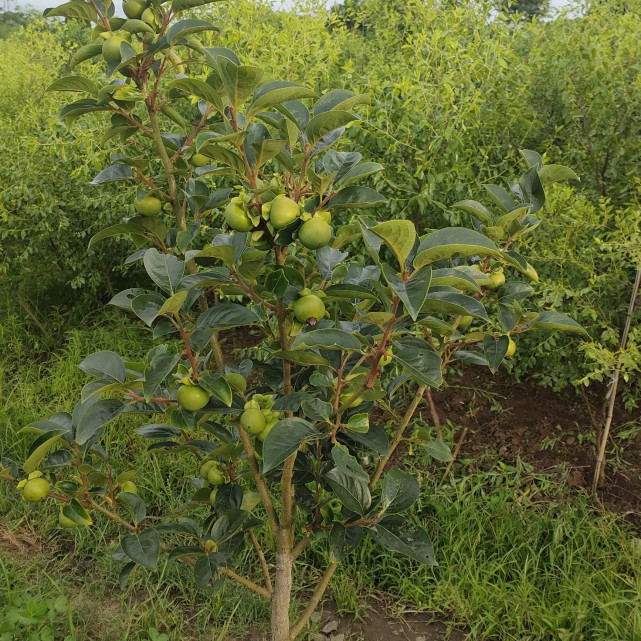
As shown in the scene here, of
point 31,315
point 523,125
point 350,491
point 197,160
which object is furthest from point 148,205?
point 31,315

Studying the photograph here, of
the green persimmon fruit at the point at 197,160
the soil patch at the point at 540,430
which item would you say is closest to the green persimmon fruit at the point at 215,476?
the green persimmon fruit at the point at 197,160

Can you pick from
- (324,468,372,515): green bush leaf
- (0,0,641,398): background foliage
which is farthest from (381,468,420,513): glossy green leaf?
(0,0,641,398): background foliage

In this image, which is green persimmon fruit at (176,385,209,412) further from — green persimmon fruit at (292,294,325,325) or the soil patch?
the soil patch

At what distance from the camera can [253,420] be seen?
117cm

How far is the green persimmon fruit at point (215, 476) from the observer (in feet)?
4.96

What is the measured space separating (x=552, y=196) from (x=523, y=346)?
79cm

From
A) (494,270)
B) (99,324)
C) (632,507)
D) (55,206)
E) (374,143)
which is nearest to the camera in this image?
(494,270)

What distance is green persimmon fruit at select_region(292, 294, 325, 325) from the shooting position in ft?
3.52

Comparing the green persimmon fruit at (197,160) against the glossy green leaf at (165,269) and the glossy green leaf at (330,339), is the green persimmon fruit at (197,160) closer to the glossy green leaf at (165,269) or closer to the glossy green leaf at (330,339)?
the glossy green leaf at (165,269)

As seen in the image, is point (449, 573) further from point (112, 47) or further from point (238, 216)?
point (112, 47)

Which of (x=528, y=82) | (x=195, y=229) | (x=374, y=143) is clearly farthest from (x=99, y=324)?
(x=195, y=229)

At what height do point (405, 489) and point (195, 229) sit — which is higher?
point (195, 229)

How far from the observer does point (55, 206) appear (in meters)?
3.86

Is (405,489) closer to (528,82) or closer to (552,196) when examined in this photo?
(552,196)
